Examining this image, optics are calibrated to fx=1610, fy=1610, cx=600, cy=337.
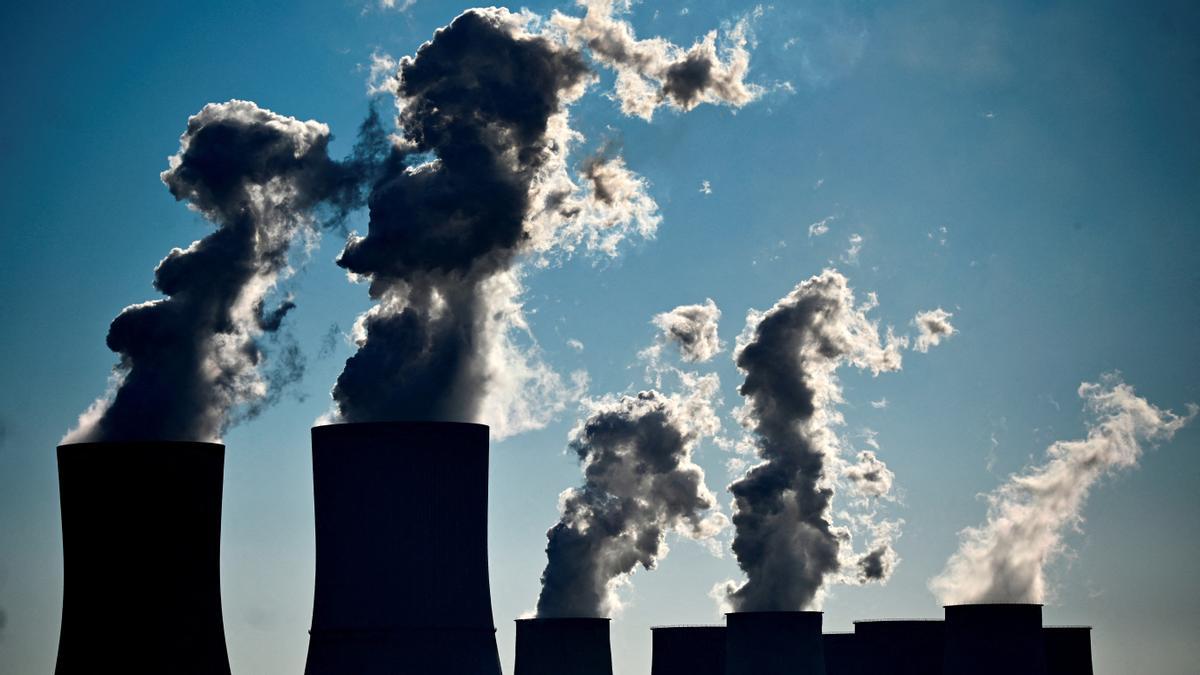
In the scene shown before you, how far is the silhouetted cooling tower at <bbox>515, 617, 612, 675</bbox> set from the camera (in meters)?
32.1

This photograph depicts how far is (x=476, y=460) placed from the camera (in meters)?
23.3

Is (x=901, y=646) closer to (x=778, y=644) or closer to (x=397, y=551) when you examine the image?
(x=778, y=644)

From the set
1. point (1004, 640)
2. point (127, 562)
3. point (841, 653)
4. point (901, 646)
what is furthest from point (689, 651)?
point (127, 562)

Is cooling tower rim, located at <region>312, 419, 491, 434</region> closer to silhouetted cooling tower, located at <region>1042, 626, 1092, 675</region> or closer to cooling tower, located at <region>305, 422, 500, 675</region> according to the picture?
cooling tower, located at <region>305, 422, 500, 675</region>

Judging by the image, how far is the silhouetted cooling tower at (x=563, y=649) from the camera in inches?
1265

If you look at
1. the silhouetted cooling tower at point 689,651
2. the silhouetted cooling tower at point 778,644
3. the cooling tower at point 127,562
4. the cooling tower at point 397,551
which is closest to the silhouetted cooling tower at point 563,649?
the silhouetted cooling tower at point 778,644

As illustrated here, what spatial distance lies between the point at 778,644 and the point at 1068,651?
30.0 feet

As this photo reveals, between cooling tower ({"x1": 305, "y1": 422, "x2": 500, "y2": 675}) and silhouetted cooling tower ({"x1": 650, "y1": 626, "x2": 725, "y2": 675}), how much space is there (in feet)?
53.4

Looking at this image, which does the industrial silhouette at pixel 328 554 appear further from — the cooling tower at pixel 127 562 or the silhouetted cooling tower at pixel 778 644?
the silhouetted cooling tower at pixel 778 644

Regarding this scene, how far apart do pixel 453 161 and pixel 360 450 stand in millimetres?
5832

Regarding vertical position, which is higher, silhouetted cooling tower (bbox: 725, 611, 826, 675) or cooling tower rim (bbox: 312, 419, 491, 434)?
cooling tower rim (bbox: 312, 419, 491, 434)

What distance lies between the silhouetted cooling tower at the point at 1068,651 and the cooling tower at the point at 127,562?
20934 mm

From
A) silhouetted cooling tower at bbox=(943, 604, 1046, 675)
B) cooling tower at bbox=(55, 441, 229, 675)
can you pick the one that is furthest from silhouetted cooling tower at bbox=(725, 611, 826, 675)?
cooling tower at bbox=(55, 441, 229, 675)

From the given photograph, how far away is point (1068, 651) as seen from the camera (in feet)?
118
